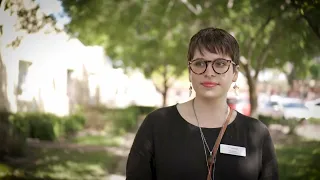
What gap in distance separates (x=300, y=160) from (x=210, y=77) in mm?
2092

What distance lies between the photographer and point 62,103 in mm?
2895

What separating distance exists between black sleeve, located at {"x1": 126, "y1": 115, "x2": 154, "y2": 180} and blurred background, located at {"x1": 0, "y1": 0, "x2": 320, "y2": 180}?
1699 mm

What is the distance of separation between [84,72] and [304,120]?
5.52ft

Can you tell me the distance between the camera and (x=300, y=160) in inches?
110

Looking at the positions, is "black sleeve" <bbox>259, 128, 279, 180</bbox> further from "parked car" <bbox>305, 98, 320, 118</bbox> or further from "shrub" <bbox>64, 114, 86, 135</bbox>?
"shrub" <bbox>64, 114, 86, 135</bbox>

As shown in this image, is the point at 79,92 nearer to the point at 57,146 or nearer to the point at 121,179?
the point at 57,146

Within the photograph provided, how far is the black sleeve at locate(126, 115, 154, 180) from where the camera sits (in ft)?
3.36

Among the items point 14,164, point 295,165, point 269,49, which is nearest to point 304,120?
point 295,165

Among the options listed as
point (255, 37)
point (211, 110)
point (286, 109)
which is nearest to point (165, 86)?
point (255, 37)

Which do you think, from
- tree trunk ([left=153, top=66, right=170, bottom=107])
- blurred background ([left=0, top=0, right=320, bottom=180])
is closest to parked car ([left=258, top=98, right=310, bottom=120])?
blurred background ([left=0, top=0, right=320, bottom=180])

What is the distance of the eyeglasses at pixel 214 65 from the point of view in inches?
40.4

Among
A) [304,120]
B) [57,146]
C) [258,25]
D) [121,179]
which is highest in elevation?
[258,25]

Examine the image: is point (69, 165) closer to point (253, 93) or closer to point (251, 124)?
point (253, 93)

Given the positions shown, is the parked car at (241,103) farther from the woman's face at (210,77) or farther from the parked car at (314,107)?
the woman's face at (210,77)
